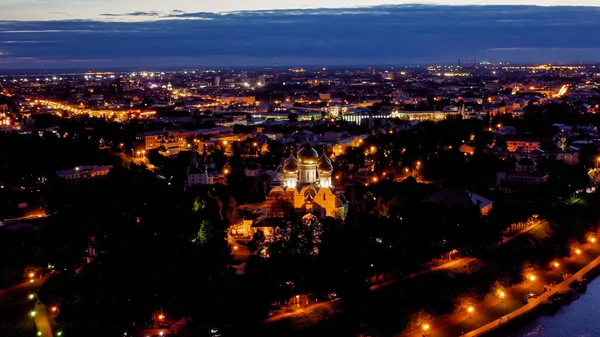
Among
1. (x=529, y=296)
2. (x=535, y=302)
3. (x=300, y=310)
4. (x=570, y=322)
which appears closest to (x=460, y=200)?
(x=529, y=296)

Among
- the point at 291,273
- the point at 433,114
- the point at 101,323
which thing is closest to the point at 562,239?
the point at 291,273

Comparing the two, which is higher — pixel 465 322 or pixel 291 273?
pixel 291 273

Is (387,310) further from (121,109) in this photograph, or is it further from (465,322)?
(121,109)

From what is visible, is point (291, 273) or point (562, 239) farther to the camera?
point (562, 239)

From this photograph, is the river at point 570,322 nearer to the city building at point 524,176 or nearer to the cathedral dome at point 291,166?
the cathedral dome at point 291,166

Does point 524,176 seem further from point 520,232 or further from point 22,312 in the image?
point 22,312
